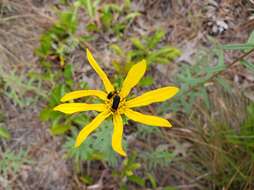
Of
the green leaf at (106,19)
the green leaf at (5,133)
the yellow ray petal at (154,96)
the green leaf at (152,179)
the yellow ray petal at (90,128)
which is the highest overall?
the green leaf at (106,19)

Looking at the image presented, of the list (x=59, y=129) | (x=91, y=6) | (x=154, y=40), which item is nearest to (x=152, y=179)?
(x=59, y=129)

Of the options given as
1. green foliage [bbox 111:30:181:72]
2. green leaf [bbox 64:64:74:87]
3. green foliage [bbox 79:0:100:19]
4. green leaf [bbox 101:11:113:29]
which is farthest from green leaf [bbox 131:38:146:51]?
green leaf [bbox 64:64:74:87]

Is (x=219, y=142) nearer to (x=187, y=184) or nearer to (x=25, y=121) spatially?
(x=187, y=184)

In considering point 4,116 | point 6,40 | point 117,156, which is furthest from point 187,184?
point 6,40

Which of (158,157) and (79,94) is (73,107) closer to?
(79,94)

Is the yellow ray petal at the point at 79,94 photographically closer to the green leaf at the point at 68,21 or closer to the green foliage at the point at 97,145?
the green foliage at the point at 97,145

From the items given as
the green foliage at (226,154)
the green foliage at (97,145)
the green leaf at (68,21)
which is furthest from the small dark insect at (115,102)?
the green leaf at (68,21)

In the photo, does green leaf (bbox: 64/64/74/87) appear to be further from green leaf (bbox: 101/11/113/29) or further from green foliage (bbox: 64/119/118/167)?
green leaf (bbox: 101/11/113/29)
